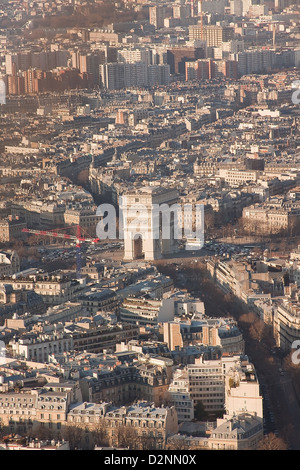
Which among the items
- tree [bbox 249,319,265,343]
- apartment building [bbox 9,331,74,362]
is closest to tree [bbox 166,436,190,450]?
apartment building [bbox 9,331,74,362]

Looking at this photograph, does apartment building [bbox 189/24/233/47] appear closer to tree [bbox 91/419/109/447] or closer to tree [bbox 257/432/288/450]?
tree [bbox 91/419/109/447]

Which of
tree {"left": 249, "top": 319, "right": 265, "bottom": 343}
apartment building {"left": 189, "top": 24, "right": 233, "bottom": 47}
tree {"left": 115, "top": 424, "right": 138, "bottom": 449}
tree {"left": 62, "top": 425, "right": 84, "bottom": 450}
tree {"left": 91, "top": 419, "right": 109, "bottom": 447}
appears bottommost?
apartment building {"left": 189, "top": 24, "right": 233, "bottom": 47}

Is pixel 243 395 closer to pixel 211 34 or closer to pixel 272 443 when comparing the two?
pixel 272 443

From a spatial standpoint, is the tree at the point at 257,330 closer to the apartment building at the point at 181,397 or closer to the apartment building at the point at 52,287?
the apartment building at the point at 181,397

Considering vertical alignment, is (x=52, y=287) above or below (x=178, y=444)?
below

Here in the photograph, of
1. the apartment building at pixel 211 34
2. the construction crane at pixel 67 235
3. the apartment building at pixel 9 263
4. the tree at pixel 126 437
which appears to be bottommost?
the apartment building at pixel 211 34

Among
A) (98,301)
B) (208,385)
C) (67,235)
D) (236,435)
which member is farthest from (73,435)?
(67,235)

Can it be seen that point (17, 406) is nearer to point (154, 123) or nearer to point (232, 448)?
point (232, 448)

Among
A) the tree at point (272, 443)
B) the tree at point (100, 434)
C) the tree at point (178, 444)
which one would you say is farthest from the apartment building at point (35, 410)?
the tree at point (272, 443)
